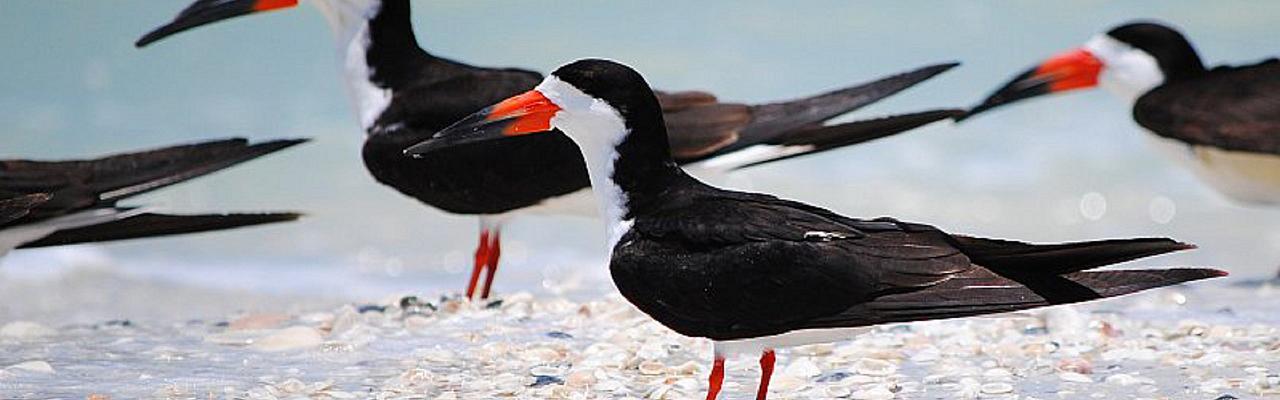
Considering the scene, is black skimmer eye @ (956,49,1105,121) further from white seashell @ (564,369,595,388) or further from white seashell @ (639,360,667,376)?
white seashell @ (564,369,595,388)

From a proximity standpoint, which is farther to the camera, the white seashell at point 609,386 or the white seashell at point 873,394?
the white seashell at point 609,386

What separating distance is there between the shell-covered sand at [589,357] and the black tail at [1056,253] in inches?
24.9

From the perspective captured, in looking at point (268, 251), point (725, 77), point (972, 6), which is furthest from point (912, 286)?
point (972, 6)

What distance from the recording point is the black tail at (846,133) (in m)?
5.35

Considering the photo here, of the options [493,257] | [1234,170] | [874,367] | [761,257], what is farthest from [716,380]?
[1234,170]

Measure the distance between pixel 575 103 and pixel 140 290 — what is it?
492 cm

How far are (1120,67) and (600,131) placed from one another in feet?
13.6

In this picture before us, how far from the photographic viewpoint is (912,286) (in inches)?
154

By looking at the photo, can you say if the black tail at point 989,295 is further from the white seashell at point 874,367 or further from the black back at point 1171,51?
the black back at point 1171,51

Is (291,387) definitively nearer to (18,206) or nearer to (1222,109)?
(18,206)

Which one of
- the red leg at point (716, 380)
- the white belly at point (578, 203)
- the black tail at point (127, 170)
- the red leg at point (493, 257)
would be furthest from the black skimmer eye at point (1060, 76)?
the red leg at point (716, 380)

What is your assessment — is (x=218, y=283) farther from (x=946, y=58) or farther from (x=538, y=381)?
(x=946, y=58)

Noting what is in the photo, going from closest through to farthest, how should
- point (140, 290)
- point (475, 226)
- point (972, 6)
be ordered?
point (140, 290) → point (475, 226) → point (972, 6)

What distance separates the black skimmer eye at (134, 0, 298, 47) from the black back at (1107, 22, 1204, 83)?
320 cm
